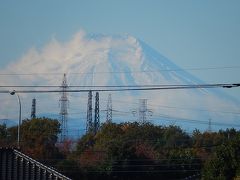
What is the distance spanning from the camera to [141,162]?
77500 mm

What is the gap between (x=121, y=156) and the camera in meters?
75.1

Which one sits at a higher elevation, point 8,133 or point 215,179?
point 8,133

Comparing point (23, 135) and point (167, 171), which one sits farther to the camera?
point (23, 135)

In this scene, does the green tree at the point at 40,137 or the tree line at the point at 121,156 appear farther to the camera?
the green tree at the point at 40,137

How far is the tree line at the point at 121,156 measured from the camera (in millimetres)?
58594

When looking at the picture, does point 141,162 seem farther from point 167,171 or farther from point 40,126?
point 40,126

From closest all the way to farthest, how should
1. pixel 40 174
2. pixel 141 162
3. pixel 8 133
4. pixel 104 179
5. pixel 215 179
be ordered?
pixel 40 174 < pixel 215 179 < pixel 104 179 < pixel 141 162 < pixel 8 133

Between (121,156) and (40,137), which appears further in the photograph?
(40,137)

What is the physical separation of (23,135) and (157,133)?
90.9ft

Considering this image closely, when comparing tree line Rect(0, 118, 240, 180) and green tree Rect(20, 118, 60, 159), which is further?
green tree Rect(20, 118, 60, 159)

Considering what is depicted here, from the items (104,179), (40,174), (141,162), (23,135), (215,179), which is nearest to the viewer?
(40,174)

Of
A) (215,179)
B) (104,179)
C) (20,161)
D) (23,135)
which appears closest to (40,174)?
(20,161)

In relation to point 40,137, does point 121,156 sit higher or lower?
lower

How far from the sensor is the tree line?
58.6 metres
